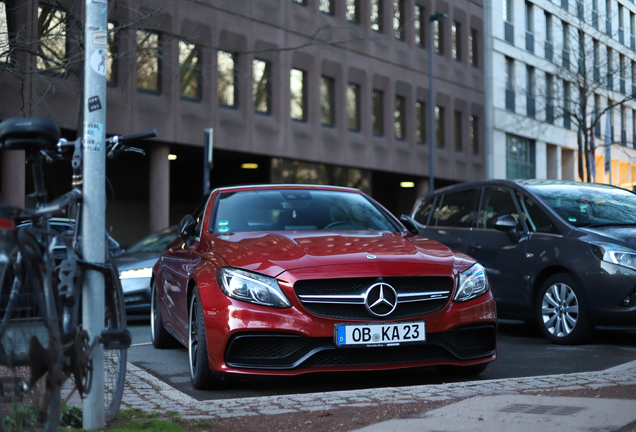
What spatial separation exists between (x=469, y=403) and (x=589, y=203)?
5033 mm

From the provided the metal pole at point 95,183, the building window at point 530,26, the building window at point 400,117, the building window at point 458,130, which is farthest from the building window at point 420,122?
the metal pole at point 95,183

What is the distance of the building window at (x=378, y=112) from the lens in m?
33.8

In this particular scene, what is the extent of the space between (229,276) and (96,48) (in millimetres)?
1858

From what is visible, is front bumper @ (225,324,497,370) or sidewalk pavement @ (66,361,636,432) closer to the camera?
sidewalk pavement @ (66,361,636,432)

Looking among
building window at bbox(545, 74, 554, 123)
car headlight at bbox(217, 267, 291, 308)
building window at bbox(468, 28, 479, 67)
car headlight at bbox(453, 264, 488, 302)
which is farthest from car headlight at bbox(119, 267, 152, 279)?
building window at bbox(468, 28, 479, 67)

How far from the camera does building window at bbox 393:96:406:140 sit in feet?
114

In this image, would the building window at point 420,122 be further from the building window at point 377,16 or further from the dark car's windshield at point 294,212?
the dark car's windshield at point 294,212

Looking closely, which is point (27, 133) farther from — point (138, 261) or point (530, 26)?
point (530, 26)

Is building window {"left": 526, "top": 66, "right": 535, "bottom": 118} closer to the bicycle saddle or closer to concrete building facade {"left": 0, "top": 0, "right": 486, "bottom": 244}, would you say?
concrete building facade {"left": 0, "top": 0, "right": 486, "bottom": 244}

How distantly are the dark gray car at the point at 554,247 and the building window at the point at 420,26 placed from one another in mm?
27169

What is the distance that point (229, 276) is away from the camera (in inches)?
229

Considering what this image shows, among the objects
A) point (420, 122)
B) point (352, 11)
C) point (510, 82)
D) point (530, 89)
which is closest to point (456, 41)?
point (510, 82)

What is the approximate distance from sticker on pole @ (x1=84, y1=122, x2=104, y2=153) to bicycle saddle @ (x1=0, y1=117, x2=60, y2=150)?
550 millimetres

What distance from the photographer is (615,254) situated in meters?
8.28
